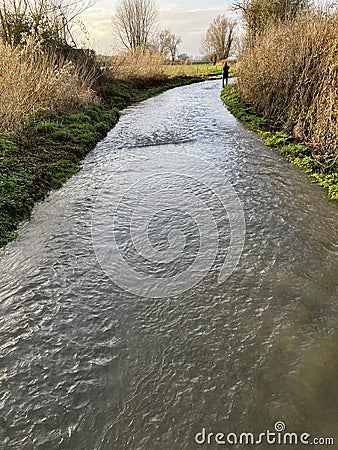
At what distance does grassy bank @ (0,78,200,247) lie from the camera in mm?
5699

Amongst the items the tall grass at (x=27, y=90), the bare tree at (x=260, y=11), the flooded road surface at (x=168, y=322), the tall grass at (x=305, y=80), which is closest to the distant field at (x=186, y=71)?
the bare tree at (x=260, y=11)

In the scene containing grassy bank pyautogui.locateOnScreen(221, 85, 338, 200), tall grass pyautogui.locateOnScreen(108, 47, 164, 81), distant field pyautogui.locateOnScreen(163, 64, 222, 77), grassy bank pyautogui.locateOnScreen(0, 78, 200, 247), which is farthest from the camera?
distant field pyautogui.locateOnScreen(163, 64, 222, 77)

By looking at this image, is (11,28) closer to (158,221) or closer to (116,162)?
(116,162)

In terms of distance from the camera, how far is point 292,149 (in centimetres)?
838

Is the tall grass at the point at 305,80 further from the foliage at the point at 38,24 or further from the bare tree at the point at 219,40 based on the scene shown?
the bare tree at the point at 219,40

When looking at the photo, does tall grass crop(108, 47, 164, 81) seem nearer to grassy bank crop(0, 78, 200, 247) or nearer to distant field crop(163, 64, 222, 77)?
distant field crop(163, 64, 222, 77)

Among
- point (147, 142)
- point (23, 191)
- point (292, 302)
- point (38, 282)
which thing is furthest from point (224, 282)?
point (147, 142)

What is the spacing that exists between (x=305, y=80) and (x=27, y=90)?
672 centimetres

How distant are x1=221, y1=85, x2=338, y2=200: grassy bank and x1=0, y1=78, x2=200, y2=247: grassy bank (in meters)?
4.72

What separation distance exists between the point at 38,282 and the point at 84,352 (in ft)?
4.27

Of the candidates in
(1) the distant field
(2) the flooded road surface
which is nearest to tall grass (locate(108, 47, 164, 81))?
(1) the distant field

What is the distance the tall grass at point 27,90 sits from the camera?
824cm

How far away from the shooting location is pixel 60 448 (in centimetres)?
241

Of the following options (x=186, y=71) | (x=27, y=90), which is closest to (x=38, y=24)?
(x=27, y=90)
